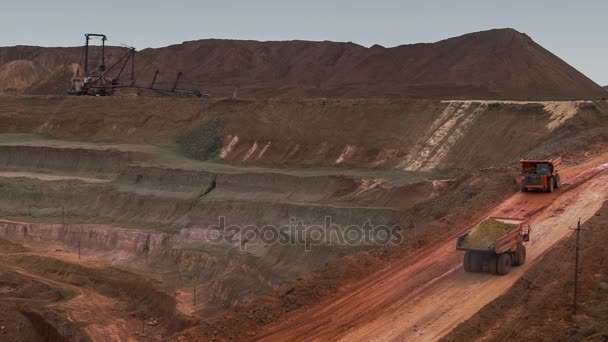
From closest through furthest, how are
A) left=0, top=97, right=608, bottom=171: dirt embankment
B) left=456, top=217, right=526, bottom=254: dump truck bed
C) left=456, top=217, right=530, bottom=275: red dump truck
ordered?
left=456, top=217, right=526, bottom=254: dump truck bed, left=456, top=217, right=530, bottom=275: red dump truck, left=0, top=97, right=608, bottom=171: dirt embankment

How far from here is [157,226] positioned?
45688mm

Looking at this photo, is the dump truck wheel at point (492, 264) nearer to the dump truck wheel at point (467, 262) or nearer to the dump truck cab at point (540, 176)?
the dump truck wheel at point (467, 262)

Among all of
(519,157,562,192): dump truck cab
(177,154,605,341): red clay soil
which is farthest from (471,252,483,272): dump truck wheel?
(519,157,562,192): dump truck cab

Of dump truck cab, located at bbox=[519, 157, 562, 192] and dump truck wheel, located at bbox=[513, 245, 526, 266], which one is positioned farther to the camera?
dump truck cab, located at bbox=[519, 157, 562, 192]

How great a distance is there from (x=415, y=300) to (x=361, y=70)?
78989 mm

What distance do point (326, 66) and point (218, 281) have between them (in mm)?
74442

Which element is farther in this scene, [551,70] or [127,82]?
[127,82]

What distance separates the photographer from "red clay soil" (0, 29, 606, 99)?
81062 mm

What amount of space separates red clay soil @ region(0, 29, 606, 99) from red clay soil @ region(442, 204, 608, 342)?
5331 centimetres

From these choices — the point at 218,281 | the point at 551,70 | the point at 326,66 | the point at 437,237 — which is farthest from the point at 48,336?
the point at 326,66

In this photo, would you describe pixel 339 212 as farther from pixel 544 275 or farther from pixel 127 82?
pixel 127 82

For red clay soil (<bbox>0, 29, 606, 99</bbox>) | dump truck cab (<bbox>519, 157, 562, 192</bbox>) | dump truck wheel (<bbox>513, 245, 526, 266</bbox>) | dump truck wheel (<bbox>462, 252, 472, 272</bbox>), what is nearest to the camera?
dump truck wheel (<bbox>462, 252, 472, 272</bbox>)

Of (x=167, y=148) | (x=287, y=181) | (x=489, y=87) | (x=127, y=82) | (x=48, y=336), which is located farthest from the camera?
(x=127, y=82)

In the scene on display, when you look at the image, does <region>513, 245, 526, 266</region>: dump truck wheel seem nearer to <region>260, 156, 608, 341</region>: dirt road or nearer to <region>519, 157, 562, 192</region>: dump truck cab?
<region>260, 156, 608, 341</region>: dirt road
